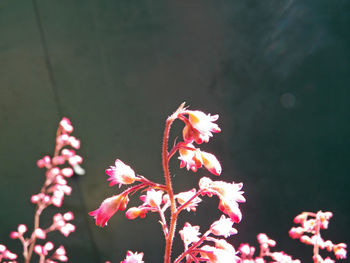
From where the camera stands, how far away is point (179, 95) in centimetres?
158

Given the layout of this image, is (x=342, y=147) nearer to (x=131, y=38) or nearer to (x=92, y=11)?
(x=131, y=38)

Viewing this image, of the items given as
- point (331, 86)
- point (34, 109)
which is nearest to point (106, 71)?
point (34, 109)

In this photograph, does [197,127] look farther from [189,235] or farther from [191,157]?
[189,235]

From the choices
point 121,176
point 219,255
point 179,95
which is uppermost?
point 179,95

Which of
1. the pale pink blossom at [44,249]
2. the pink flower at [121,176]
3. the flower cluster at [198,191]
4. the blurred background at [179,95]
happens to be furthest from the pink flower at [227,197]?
the blurred background at [179,95]

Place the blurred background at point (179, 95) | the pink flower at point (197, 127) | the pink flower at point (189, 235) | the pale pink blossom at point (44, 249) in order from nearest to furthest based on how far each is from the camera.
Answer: the pink flower at point (197, 127)
the pink flower at point (189, 235)
the pale pink blossom at point (44, 249)
the blurred background at point (179, 95)

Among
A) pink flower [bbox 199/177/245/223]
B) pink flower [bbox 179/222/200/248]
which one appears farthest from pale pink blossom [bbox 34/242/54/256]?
pink flower [bbox 199/177/245/223]

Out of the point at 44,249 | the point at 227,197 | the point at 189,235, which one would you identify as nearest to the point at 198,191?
the point at 227,197

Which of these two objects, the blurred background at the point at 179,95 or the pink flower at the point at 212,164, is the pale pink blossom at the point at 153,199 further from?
the blurred background at the point at 179,95

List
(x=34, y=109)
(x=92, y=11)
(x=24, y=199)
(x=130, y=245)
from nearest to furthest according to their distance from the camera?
1. (x=92, y=11)
2. (x=34, y=109)
3. (x=24, y=199)
4. (x=130, y=245)

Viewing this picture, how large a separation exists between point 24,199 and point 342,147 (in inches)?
63.7

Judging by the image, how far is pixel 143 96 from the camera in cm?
158

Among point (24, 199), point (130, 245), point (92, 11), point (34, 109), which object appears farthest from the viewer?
point (130, 245)

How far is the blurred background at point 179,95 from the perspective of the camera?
1474 mm
